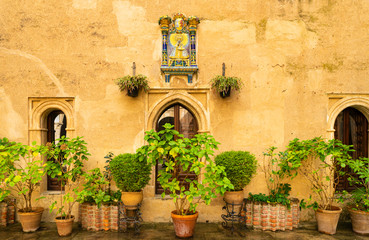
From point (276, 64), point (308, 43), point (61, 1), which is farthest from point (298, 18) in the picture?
point (61, 1)

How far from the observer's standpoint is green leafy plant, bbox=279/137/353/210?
5.24 meters

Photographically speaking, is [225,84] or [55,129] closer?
[225,84]

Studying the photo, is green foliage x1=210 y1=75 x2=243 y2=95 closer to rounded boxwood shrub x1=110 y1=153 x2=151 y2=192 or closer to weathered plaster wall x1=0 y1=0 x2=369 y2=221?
weathered plaster wall x1=0 y1=0 x2=369 y2=221

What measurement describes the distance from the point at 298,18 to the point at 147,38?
3.79 m

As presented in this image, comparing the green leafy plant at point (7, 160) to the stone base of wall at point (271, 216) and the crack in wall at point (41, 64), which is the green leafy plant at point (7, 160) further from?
the stone base of wall at point (271, 216)

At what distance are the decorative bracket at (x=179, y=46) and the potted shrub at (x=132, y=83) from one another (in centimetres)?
56

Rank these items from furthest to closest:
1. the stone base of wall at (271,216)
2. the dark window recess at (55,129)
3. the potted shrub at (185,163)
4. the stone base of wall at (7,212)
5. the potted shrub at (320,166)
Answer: the dark window recess at (55,129) → the stone base of wall at (7,212) → the stone base of wall at (271,216) → the potted shrub at (320,166) → the potted shrub at (185,163)

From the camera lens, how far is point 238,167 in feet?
17.1

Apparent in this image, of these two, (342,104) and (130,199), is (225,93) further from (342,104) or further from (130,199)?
(130,199)

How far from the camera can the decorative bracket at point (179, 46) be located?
5.92 meters

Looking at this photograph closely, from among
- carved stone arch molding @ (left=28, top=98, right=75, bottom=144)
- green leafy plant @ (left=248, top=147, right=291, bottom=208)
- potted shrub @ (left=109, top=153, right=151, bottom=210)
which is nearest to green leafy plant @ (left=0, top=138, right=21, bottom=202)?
carved stone arch molding @ (left=28, top=98, right=75, bottom=144)

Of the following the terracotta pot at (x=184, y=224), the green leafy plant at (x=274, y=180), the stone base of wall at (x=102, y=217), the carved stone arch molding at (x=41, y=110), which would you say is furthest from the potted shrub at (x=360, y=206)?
the carved stone arch molding at (x=41, y=110)

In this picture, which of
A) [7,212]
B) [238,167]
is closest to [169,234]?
[238,167]

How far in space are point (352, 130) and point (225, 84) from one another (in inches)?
145
